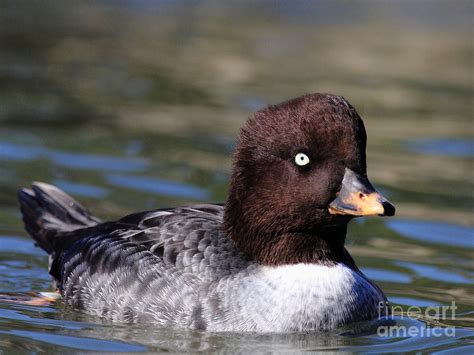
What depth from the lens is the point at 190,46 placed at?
19719mm

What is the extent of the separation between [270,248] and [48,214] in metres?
2.54

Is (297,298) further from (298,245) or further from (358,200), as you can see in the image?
(358,200)

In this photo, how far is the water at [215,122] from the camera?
826 cm

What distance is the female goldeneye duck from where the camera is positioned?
Result: 7531 mm

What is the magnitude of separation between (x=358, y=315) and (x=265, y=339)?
741mm

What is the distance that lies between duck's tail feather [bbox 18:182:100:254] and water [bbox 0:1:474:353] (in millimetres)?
384

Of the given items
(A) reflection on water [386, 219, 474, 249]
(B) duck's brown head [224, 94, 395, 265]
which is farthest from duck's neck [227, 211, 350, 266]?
(A) reflection on water [386, 219, 474, 249]

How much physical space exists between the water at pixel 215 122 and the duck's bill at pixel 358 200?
0.94m

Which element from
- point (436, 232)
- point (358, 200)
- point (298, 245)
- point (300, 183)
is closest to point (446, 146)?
point (436, 232)

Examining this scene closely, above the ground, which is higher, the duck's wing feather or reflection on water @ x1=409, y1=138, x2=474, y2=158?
reflection on water @ x1=409, y1=138, x2=474, y2=158

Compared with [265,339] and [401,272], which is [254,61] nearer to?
[401,272]

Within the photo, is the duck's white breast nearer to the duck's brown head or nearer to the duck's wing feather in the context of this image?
the duck's brown head

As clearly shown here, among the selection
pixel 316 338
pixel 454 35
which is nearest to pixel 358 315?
pixel 316 338

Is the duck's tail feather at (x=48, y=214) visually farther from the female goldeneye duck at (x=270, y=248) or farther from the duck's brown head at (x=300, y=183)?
the duck's brown head at (x=300, y=183)
